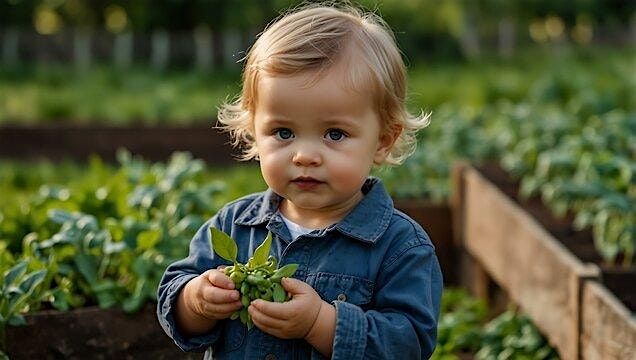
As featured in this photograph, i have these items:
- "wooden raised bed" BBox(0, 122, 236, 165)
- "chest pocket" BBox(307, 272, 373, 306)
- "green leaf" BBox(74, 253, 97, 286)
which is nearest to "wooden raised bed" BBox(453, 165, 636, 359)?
"chest pocket" BBox(307, 272, 373, 306)

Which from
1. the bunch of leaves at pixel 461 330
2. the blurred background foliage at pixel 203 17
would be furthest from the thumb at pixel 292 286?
the blurred background foliage at pixel 203 17

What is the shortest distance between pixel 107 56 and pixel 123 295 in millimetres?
14184

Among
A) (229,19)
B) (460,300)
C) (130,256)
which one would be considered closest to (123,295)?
(130,256)

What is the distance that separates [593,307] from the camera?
15.1 feet

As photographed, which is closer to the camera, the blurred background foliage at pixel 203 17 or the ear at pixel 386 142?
the ear at pixel 386 142

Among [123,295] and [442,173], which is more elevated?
[123,295]

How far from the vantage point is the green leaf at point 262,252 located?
311cm

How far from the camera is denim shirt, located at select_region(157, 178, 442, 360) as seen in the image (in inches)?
124

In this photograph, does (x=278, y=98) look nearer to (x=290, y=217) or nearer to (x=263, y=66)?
(x=263, y=66)

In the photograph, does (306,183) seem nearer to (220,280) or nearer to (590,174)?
(220,280)

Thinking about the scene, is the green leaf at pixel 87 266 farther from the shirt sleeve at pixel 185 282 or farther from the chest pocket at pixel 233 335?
the chest pocket at pixel 233 335

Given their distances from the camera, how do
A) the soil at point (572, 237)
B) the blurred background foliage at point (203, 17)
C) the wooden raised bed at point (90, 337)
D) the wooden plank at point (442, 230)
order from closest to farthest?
the wooden raised bed at point (90, 337)
the soil at point (572, 237)
the wooden plank at point (442, 230)
the blurred background foliage at point (203, 17)

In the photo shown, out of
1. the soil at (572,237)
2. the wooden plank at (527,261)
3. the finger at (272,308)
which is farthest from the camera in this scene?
the soil at (572,237)

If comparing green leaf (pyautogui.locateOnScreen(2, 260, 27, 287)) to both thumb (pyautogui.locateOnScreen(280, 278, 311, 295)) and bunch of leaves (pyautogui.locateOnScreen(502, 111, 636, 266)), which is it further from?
bunch of leaves (pyautogui.locateOnScreen(502, 111, 636, 266))
